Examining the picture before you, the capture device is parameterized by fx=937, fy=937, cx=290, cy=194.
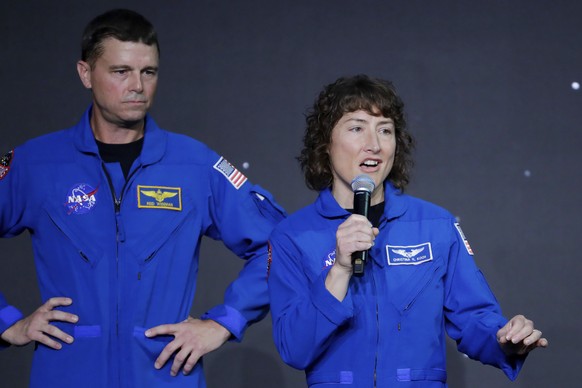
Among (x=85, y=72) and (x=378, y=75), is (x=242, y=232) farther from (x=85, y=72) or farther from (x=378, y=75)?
(x=378, y=75)

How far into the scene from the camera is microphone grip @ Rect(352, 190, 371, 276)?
2.16m

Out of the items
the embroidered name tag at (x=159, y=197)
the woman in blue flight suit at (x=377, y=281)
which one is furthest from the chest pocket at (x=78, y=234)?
the woman in blue flight suit at (x=377, y=281)

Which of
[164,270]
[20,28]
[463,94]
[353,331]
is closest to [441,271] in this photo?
[353,331]

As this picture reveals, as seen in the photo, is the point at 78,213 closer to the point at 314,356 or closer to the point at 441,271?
the point at 314,356

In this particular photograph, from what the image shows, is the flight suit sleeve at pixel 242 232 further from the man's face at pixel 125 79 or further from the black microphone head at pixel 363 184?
the black microphone head at pixel 363 184

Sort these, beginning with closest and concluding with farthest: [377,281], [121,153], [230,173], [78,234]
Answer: [377,281], [78,234], [121,153], [230,173]

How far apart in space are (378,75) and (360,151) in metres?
1.64

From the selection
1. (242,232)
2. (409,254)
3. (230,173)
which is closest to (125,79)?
(230,173)

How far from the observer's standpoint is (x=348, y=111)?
100 inches

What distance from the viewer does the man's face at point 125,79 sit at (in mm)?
2598

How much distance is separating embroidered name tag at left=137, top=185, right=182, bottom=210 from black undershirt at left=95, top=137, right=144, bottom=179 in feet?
0.31

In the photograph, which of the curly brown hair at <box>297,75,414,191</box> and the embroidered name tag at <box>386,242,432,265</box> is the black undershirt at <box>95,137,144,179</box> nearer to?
the curly brown hair at <box>297,75,414,191</box>

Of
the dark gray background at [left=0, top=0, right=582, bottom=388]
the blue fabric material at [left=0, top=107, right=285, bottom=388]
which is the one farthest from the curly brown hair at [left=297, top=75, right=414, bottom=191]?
the dark gray background at [left=0, top=0, right=582, bottom=388]

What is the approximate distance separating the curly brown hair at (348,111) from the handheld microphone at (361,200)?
0.24m
